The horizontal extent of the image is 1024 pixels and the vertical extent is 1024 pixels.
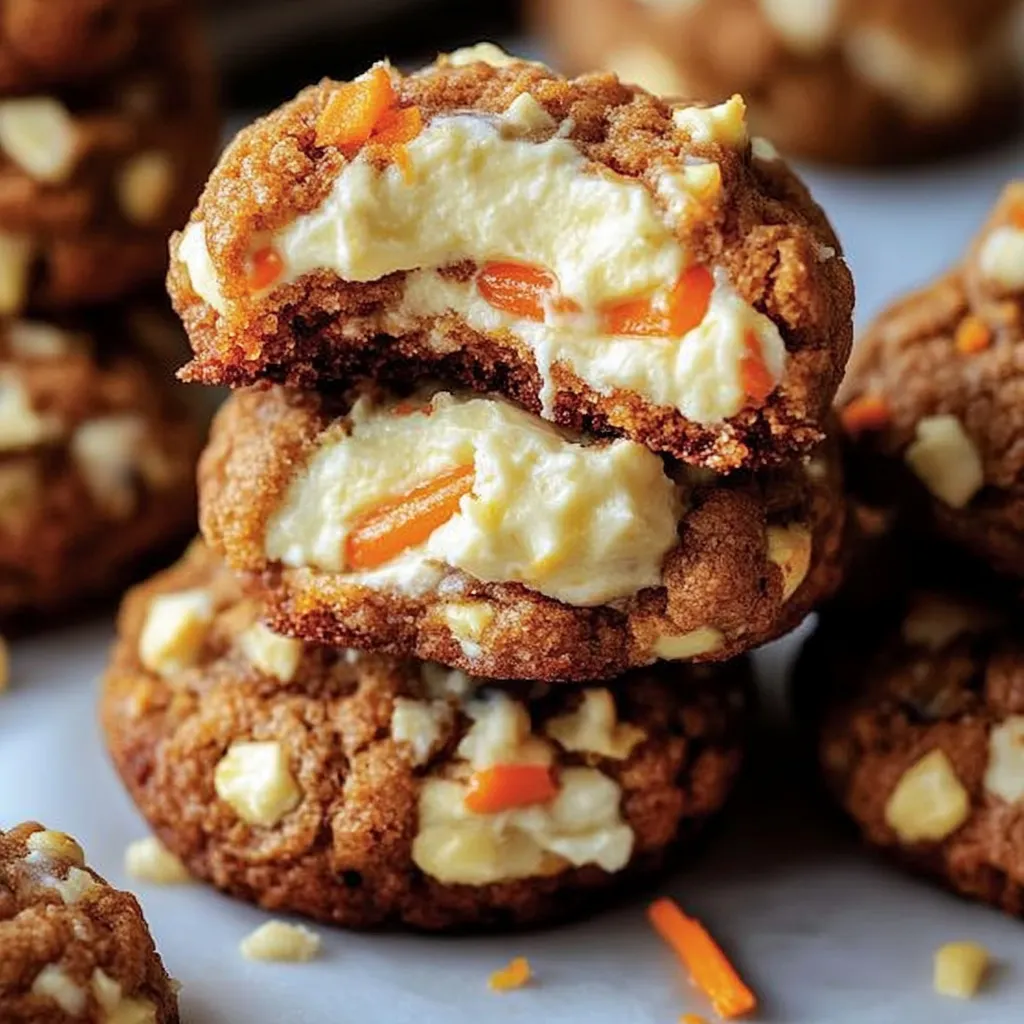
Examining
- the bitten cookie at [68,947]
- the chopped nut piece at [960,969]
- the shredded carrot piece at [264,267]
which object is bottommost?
the chopped nut piece at [960,969]

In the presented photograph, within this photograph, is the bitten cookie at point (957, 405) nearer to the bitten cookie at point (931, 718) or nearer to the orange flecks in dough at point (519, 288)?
the bitten cookie at point (931, 718)

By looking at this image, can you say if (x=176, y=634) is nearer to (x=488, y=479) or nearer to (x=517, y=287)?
(x=488, y=479)

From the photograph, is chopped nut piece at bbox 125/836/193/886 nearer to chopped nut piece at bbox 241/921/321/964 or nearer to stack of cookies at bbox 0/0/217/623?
chopped nut piece at bbox 241/921/321/964

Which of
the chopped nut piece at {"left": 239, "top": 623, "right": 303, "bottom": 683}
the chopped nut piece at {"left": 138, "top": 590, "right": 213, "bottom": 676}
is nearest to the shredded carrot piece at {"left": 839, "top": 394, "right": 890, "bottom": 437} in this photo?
the chopped nut piece at {"left": 239, "top": 623, "right": 303, "bottom": 683}

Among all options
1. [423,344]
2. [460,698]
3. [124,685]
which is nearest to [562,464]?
[423,344]

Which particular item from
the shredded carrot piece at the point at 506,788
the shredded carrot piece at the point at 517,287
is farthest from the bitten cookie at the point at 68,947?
the shredded carrot piece at the point at 517,287

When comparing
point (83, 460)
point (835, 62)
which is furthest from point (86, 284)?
point (835, 62)
